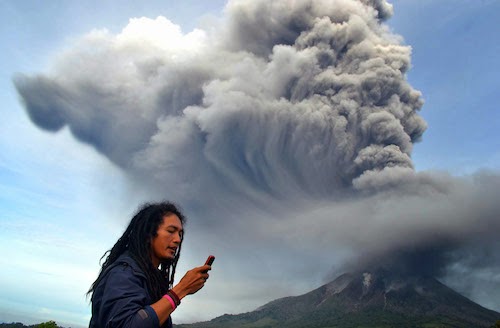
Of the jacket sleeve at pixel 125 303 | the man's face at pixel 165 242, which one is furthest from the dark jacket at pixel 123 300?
the man's face at pixel 165 242

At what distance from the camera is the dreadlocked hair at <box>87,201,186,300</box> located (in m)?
2.91

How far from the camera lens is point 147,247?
3.14 meters

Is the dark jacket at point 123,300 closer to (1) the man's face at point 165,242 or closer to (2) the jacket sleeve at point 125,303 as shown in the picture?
(2) the jacket sleeve at point 125,303

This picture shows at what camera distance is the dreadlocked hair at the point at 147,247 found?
2.91 meters

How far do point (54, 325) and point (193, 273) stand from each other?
51.8m

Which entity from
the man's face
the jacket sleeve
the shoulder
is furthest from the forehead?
the jacket sleeve

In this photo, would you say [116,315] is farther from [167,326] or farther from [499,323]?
[499,323]

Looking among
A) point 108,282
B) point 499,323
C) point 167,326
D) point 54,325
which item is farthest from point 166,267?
point 499,323

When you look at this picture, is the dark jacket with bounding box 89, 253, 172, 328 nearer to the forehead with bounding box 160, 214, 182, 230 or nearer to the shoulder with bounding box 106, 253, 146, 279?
the shoulder with bounding box 106, 253, 146, 279

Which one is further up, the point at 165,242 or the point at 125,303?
the point at 165,242

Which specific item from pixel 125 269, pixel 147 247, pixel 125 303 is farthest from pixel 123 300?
pixel 147 247

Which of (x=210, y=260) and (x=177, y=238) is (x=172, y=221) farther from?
(x=210, y=260)

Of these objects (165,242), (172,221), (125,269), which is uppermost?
(172,221)

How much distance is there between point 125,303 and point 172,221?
907 millimetres
